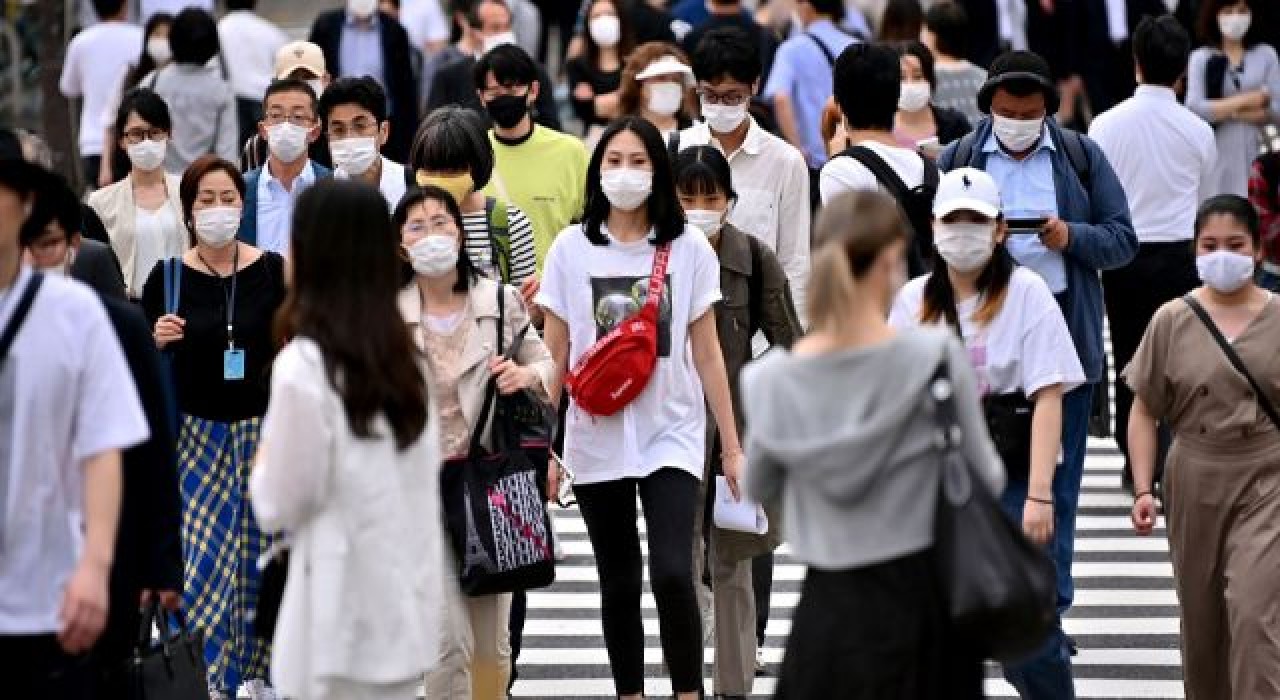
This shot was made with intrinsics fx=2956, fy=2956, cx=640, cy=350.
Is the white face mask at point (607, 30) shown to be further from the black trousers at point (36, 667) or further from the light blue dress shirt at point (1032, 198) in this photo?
the black trousers at point (36, 667)

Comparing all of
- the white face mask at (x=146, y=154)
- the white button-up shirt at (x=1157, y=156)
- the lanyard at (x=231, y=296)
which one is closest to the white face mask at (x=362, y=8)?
the white button-up shirt at (x=1157, y=156)

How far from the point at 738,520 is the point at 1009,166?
1.51 m

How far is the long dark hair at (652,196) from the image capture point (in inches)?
366

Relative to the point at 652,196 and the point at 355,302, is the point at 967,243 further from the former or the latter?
the point at 355,302

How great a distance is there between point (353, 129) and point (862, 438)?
4765mm

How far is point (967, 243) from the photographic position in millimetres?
8547

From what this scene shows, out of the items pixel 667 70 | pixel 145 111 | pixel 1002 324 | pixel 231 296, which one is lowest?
pixel 1002 324

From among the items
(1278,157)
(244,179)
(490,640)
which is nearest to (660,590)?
(490,640)

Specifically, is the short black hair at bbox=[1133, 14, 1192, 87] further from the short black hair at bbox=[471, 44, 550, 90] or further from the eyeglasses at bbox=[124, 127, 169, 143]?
the eyeglasses at bbox=[124, 127, 169, 143]

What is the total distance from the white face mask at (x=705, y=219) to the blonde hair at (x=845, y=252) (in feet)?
10.5

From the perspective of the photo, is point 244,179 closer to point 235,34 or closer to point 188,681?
point 188,681


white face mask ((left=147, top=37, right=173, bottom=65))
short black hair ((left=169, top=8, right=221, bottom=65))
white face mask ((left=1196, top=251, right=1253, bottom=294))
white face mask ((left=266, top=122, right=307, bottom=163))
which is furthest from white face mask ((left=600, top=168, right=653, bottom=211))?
white face mask ((left=147, top=37, right=173, bottom=65))

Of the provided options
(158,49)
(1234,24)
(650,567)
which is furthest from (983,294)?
(158,49)

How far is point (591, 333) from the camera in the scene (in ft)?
30.7
